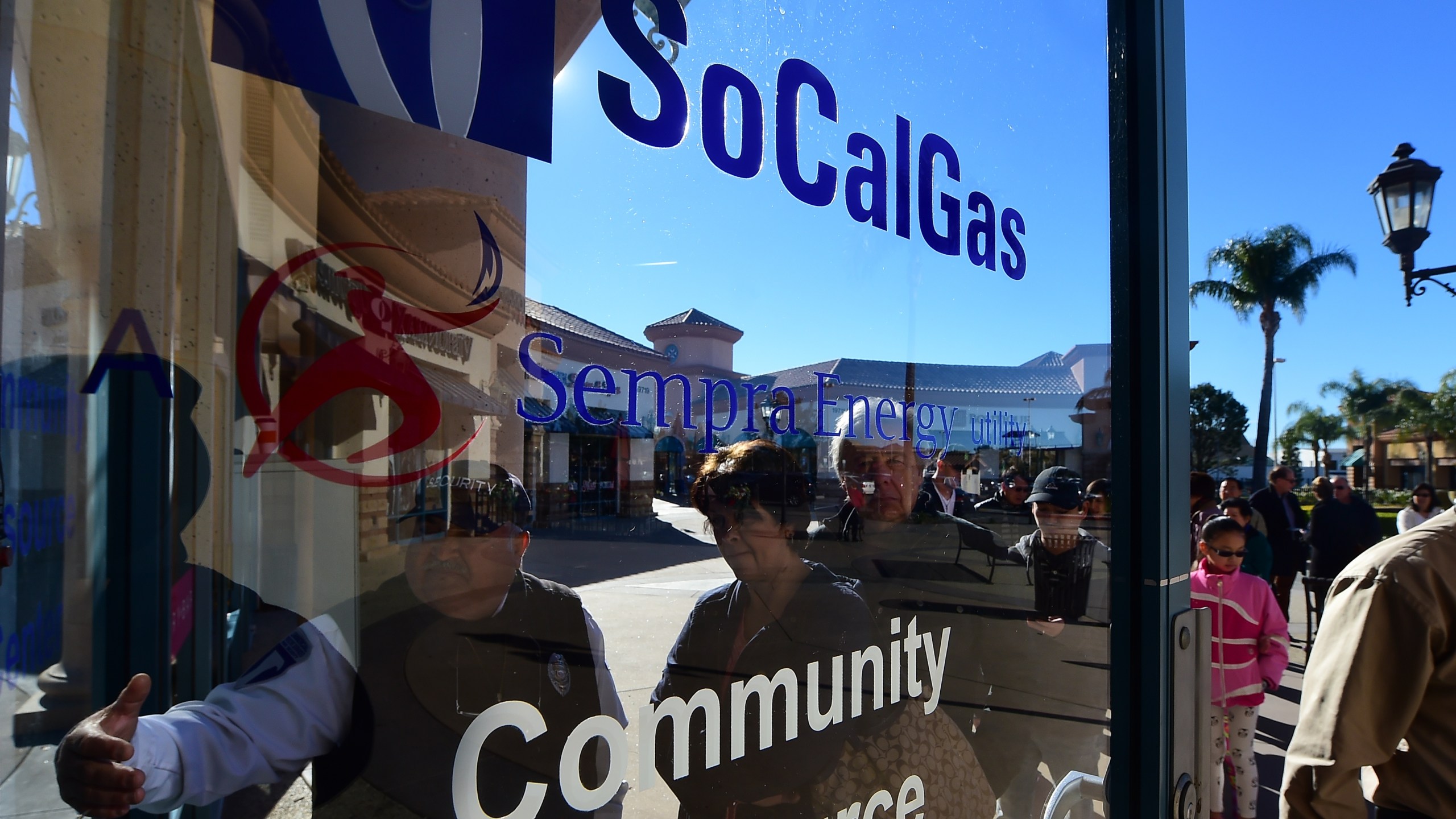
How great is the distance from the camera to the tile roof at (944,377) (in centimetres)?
124

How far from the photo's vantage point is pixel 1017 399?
1.62m

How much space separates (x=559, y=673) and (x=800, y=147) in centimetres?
84

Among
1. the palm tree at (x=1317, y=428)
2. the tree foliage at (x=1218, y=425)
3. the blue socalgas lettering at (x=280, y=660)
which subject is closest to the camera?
the blue socalgas lettering at (x=280, y=660)

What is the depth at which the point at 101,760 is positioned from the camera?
0.78m

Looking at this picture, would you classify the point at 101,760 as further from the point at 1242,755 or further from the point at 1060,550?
the point at 1242,755

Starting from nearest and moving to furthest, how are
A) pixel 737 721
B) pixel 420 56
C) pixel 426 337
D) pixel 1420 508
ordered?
1. pixel 420 56
2. pixel 426 337
3. pixel 737 721
4. pixel 1420 508

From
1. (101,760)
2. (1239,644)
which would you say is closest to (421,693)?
(101,760)

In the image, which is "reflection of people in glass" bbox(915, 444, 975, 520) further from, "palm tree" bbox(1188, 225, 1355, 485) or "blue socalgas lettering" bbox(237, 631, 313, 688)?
"palm tree" bbox(1188, 225, 1355, 485)

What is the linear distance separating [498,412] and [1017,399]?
1126mm

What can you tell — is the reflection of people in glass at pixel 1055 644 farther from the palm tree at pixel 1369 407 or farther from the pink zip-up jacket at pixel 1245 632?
the palm tree at pixel 1369 407

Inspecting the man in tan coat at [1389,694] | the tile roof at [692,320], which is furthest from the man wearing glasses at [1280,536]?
the tile roof at [692,320]

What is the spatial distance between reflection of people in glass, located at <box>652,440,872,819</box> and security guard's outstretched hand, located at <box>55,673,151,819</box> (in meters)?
0.58

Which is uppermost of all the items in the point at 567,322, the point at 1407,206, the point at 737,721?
the point at 1407,206

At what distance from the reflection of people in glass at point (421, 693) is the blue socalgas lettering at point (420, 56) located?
0.44 m
